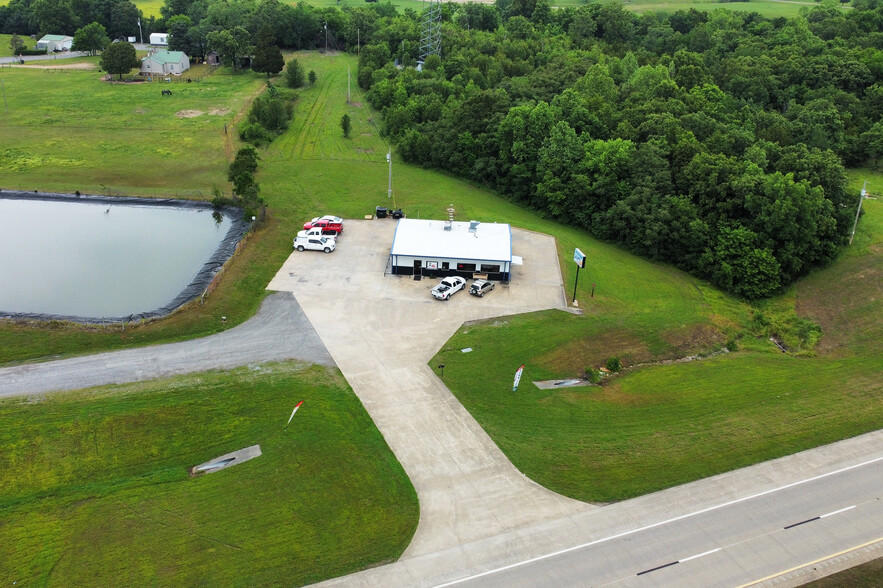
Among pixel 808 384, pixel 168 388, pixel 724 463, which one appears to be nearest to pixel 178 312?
pixel 168 388

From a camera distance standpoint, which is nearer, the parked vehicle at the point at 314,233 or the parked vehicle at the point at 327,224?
the parked vehicle at the point at 314,233

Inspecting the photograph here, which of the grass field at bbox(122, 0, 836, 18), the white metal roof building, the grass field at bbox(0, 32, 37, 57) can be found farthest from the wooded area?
the grass field at bbox(0, 32, 37, 57)

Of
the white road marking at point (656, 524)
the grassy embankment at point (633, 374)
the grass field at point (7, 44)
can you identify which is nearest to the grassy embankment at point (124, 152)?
the grassy embankment at point (633, 374)

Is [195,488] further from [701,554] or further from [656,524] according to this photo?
[701,554]

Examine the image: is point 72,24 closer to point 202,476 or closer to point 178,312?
point 178,312

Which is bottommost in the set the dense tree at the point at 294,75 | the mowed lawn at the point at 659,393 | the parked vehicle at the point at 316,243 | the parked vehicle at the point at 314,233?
the mowed lawn at the point at 659,393

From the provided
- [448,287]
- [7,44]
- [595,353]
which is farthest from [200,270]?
[7,44]

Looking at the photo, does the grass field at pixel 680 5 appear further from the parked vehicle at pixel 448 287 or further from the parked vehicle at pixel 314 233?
the parked vehicle at pixel 448 287

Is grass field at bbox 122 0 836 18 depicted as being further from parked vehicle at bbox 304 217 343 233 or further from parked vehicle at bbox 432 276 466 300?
parked vehicle at bbox 432 276 466 300
